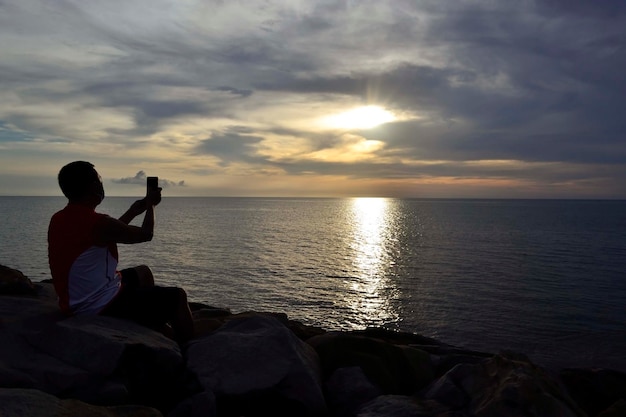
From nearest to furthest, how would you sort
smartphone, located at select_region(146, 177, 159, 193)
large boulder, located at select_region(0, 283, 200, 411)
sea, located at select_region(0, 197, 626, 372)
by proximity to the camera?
large boulder, located at select_region(0, 283, 200, 411), smartphone, located at select_region(146, 177, 159, 193), sea, located at select_region(0, 197, 626, 372)

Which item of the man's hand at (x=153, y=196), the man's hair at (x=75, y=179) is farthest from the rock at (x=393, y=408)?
the man's hair at (x=75, y=179)

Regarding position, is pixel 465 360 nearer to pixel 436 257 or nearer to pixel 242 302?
pixel 242 302

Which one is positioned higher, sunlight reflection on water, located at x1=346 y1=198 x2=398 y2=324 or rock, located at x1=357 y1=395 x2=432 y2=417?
rock, located at x1=357 y1=395 x2=432 y2=417

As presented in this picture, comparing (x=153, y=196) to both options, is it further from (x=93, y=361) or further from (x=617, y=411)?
(x=617, y=411)

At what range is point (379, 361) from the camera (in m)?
7.91

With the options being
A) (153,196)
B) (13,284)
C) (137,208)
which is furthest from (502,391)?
(13,284)

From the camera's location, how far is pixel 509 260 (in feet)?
170

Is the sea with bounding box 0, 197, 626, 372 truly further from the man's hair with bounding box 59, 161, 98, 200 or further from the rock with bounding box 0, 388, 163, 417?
the man's hair with bounding box 59, 161, 98, 200

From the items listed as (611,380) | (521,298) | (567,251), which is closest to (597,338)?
(521,298)

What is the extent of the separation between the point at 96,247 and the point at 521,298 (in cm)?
3240

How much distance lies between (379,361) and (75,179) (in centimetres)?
562

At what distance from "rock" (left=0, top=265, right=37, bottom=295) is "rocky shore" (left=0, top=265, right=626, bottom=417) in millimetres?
881

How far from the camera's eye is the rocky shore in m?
5.53

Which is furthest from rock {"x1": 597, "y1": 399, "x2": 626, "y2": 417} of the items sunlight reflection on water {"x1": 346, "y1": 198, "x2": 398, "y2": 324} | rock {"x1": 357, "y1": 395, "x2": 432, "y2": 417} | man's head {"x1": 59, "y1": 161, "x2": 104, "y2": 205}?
sunlight reflection on water {"x1": 346, "y1": 198, "x2": 398, "y2": 324}
